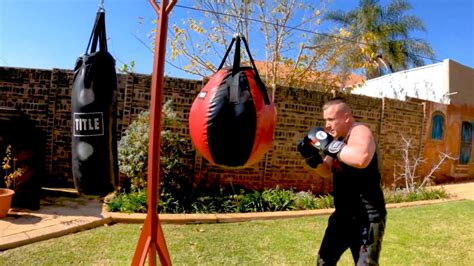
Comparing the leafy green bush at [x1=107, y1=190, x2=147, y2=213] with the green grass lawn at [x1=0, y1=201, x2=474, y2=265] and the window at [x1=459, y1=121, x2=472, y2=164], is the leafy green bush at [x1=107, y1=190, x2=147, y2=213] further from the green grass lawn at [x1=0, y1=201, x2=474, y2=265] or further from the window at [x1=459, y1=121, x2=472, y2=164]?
the window at [x1=459, y1=121, x2=472, y2=164]

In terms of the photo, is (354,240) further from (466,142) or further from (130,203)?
(466,142)

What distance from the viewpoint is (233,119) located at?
212cm

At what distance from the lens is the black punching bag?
6.82ft

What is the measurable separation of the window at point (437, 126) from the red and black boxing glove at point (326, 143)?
9163 millimetres

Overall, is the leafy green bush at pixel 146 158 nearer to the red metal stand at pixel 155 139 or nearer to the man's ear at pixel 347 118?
the red metal stand at pixel 155 139

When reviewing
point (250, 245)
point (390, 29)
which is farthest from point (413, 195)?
point (390, 29)

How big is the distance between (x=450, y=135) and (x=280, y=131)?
6.57m

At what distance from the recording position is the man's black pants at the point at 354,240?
2.58 meters

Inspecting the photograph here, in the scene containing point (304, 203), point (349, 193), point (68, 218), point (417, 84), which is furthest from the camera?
point (417, 84)

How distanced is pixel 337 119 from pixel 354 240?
0.89m

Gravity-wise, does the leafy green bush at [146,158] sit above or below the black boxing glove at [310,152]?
below

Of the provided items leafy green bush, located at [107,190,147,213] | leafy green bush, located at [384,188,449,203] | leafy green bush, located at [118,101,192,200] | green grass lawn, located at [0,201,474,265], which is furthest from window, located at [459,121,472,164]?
leafy green bush, located at [107,190,147,213]

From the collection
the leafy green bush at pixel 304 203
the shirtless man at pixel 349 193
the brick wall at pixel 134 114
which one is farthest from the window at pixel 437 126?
the shirtless man at pixel 349 193

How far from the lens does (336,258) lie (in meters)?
2.78
